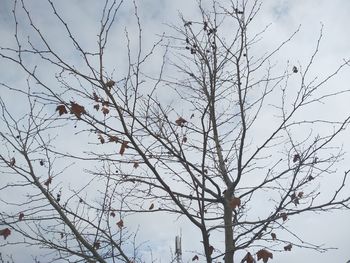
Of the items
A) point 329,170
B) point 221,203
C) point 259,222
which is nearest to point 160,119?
point 221,203

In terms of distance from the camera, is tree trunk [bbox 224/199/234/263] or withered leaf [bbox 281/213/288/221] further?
withered leaf [bbox 281/213/288/221]

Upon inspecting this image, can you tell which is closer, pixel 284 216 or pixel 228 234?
pixel 284 216

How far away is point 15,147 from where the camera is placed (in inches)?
172

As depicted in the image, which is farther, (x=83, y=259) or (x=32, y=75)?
(x=83, y=259)

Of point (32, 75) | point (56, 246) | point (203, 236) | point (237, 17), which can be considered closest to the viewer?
point (32, 75)

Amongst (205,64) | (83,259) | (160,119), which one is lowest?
(83,259)

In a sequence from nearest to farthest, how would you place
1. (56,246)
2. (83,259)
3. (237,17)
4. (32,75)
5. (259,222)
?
(32,75), (83,259), (56,246), (259,222), (237,17)

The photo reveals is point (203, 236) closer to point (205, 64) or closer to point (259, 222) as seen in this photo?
point (259, 222)

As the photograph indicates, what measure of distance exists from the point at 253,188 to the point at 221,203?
18.9 inches

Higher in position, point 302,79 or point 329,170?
point 302,79

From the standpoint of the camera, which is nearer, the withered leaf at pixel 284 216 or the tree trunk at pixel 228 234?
the tree trunk at pixel 228 234

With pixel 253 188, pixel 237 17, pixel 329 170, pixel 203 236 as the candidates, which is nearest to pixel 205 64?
pixel 237 17

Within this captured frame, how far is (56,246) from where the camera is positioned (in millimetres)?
4133

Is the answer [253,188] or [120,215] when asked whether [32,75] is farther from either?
[253,188]
